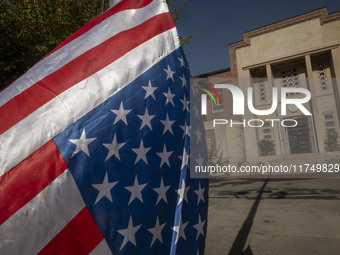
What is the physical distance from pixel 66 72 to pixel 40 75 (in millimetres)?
104

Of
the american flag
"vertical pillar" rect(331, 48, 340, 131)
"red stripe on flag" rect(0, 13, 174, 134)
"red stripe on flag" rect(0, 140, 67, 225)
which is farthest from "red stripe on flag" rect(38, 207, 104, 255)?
"vertical pillar" rect(331, 48, 340, 131)

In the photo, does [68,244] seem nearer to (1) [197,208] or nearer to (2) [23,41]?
(1) [197,208]

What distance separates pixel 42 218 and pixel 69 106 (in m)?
0.42

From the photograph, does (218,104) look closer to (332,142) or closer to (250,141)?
(250,141)

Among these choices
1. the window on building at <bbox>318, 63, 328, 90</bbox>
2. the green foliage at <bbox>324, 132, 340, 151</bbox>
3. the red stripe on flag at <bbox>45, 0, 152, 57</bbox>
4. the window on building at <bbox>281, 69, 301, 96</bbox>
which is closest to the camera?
the red stripe on flag at <bbox>45, 0, 152, 57</bbox>

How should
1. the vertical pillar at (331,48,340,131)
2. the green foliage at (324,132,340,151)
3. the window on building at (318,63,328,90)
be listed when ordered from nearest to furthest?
the green foliage at (324,132,340,151), the vertical pillar at (331,48,340,131), the window on building at (318,63,328,90)

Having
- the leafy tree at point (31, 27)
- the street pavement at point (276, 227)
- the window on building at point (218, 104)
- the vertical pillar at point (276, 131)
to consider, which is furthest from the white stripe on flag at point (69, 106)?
the window on building at point (218, 104)

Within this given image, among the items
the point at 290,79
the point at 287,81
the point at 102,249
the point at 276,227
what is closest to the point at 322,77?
the point at 290,79

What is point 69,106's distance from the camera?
3.06 feet

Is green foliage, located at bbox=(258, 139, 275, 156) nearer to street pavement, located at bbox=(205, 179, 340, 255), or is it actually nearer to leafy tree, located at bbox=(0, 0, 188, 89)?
street pavement, located at bbox=(205, 179, 340, 255)

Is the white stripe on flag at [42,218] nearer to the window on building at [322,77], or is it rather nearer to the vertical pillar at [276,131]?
the vertical pillar at [276,131]

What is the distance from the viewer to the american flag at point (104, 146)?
0.79 m

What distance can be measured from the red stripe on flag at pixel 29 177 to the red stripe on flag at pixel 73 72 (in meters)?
0.16

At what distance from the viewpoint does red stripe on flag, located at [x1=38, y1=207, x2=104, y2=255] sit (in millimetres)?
787
